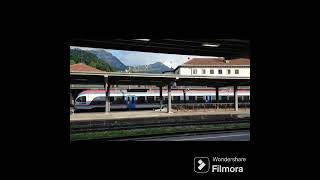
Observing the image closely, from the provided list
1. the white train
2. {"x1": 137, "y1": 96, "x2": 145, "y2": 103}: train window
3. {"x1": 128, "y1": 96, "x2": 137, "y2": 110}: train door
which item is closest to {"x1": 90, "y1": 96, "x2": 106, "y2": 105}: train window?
the white train

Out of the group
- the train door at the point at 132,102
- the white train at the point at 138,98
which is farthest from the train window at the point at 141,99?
the train door at the point at 132,102

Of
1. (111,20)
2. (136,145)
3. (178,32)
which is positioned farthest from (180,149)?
(111,20)

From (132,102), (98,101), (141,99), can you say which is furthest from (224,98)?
(98,101)

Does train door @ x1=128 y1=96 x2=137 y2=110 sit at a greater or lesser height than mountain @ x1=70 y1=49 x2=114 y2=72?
lesser

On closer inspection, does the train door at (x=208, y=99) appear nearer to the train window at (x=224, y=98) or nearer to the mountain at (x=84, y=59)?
the train window at (x=224, y=98)

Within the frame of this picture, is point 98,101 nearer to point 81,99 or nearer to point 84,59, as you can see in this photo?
point 81,99

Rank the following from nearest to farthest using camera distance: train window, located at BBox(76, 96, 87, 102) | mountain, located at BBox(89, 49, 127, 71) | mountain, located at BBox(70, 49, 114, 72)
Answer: mountain, located at BBox(70, 49, 114, 72)
mountain, located at BBox(89, 49, 127, 71)
train window, located at BBox(76, 96, 87, 102)

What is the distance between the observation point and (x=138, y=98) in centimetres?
2677

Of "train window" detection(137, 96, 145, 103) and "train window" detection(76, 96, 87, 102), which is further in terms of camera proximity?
"train window" detection(137, 96, 145, 103)

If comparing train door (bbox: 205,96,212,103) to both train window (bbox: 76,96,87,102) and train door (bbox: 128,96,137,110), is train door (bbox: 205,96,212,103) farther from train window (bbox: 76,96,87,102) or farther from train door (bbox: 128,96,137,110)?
train window (bbox: 76,96,87,102)

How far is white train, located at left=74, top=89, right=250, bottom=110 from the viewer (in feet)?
81.8

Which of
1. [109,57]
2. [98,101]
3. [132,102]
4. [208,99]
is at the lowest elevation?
[132,102]
